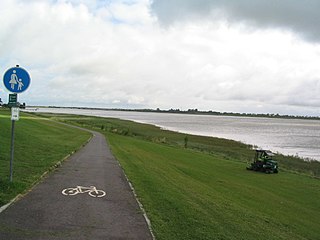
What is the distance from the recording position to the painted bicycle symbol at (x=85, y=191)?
34.7ft

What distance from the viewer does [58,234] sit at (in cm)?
689

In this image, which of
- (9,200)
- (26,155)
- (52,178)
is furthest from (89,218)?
(26,155)

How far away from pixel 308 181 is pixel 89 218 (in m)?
21.5

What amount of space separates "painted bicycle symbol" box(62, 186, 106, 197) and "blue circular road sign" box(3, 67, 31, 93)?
3.18 m

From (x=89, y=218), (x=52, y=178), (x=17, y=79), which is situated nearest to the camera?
(x=89, y=218)

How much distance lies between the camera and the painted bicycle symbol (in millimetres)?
10584

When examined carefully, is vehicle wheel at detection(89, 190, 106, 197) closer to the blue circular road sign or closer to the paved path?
the paved path

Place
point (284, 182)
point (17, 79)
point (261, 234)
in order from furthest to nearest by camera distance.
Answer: point (284, 182) < point (17, 79) < point (261, 234)

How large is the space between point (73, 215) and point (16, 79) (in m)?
4.28

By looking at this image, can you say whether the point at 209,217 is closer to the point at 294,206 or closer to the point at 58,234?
the point at 58,234

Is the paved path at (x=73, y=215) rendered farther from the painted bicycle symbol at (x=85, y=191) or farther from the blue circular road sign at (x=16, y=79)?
the blue circular road sign at (x=16, y=79)

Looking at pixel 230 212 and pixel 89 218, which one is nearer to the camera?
pixel 89 218

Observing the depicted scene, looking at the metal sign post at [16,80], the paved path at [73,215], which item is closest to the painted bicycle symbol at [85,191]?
the paved path at [73,215]

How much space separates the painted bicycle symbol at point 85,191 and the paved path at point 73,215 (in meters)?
0.17
